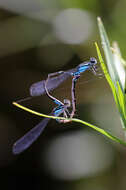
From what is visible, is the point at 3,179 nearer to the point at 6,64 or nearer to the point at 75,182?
the point at 75,182

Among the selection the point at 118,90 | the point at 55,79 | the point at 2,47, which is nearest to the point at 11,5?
the point at 2,47

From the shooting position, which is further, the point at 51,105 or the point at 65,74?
the point at 51,105

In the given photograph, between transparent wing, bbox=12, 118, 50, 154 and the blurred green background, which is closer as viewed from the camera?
transparent wing, bbox=12, 118, 50, 154

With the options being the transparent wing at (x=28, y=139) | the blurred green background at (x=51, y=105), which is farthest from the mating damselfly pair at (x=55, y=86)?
the blurred green background at (x=51, y=105)

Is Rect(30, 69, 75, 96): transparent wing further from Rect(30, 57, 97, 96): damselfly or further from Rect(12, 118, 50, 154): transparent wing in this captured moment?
Rect(12, 118, 50, 154): transparent wing

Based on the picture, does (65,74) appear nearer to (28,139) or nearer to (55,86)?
(55,86)

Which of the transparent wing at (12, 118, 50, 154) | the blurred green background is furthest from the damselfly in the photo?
the blurred green background

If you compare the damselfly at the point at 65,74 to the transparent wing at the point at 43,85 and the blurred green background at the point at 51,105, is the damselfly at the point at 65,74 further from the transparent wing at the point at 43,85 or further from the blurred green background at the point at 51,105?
the blurred green background at the point at 51,105

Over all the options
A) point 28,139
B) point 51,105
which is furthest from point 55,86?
point 51,105
